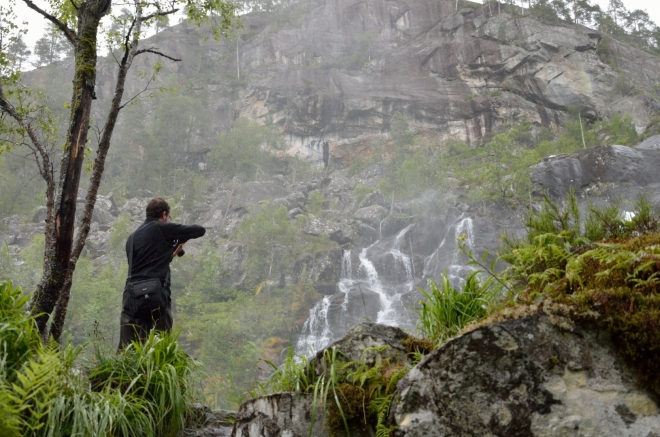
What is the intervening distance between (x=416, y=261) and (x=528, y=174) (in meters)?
12.0

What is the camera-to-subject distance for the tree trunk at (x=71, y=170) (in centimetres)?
466

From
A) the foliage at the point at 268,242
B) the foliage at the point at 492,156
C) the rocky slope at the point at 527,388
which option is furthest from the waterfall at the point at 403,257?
the rocky slope at the point at 527,388

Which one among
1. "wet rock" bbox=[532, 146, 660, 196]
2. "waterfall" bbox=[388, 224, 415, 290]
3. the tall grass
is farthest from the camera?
"waterfall" bbox=[388, 224, 415, 290]

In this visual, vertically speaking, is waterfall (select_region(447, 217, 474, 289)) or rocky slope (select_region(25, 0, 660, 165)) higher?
rocky slope (select_region(25, 0, 660, 165))

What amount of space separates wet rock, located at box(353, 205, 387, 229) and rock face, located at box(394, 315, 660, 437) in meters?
47.4

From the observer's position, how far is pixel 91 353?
3893 millimetres

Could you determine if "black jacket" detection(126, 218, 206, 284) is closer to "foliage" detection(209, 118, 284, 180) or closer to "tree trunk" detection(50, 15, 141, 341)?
"tree trunk" detection(50, 15, 141, 341)

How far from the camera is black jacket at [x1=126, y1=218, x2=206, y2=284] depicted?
4684 millimetres

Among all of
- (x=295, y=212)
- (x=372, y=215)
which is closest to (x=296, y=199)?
(x=295, y=212)

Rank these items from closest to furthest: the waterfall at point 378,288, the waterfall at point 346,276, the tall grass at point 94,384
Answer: the tall grass at point 94,384 < the waterfall at point 378,288 < the waterfall at point 346,276

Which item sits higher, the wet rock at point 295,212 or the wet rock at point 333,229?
the wet rock at point 295,212

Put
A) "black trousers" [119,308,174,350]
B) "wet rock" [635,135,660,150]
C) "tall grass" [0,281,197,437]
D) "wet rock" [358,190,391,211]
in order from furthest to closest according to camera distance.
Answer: "wet rock" [358,190,391,211] < "wet rock" [635,135,660,150] < "black trousers" [119,308,174,350] < "tall grass" [0,281,197,437]

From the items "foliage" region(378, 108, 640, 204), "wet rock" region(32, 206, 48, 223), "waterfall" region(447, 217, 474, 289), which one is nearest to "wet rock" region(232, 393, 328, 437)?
"waterfall" region(447, 217, 474, 289)

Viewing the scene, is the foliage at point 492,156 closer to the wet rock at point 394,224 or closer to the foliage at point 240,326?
the wet rock at point 394,224
